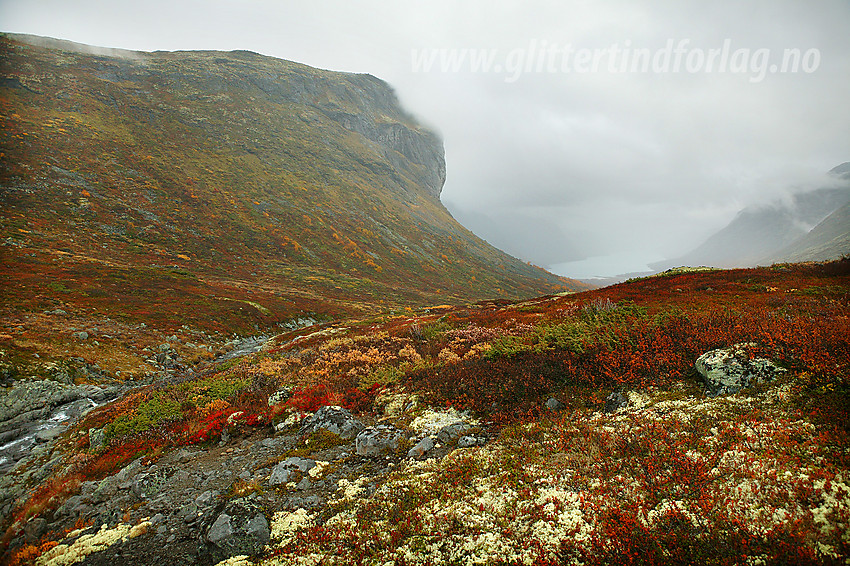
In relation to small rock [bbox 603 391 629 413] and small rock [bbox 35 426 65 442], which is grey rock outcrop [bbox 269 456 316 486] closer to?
small rock [bbox 603 391 629 413]

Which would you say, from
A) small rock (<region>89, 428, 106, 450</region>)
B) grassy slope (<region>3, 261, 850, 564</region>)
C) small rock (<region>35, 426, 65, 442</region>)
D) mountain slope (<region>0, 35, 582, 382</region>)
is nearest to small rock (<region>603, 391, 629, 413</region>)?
grassy slope (<region>3, 261, 850, 564</region>)

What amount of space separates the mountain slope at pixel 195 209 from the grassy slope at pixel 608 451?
24559mm

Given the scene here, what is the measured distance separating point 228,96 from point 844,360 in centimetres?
17895

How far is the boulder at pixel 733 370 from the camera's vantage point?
7711mm

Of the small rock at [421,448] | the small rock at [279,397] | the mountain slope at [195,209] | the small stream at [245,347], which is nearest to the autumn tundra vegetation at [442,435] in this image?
the small rock at [421,448]

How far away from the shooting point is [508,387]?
34.9ft

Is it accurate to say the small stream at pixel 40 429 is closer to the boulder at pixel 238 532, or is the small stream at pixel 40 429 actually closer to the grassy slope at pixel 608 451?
the grassy slope at pixel 608 451

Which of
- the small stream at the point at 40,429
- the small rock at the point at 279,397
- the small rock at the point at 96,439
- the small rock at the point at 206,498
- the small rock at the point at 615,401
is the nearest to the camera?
the small rock at the point at 206,498

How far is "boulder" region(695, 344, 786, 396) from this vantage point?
771 centimetres

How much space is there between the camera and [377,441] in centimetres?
963

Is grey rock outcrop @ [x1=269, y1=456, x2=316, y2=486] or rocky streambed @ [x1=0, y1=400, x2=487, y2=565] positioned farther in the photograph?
grey rock outcrop @ [x1=269, y1=456, x2=316, y2=486]

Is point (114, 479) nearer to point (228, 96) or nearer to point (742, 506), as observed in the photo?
point (742, 506)

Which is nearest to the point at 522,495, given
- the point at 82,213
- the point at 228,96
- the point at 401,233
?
the point at 82,213

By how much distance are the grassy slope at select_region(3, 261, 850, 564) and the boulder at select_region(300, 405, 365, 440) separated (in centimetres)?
113
